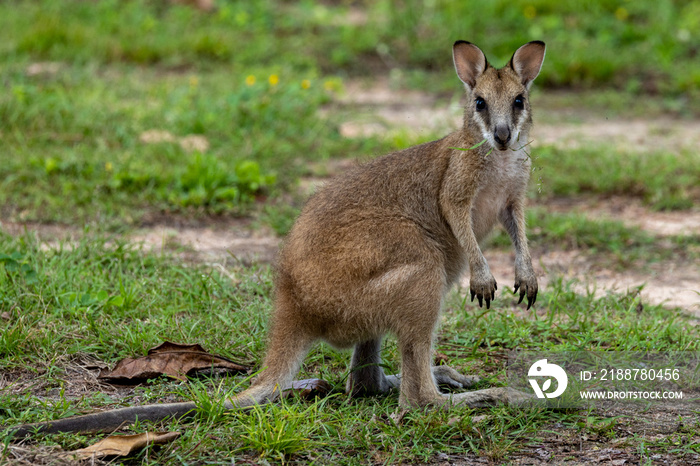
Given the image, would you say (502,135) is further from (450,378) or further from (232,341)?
(232,341)

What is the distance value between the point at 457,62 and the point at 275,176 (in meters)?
2.59

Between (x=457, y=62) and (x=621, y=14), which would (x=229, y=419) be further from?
(x=621, y=14)

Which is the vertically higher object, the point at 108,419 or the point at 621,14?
the point at 621,14

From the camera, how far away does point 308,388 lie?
348 cm

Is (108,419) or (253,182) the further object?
(253,182)

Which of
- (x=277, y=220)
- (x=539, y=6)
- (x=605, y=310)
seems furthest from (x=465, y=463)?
(x=539, y=6)

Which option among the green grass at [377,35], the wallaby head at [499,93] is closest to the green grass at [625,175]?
the green grass at [377,35]

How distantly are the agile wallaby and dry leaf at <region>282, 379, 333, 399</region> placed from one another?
56 millimetres

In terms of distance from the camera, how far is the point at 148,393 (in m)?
3.45

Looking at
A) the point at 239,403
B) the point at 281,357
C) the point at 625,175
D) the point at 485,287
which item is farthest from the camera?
the point at 625,175

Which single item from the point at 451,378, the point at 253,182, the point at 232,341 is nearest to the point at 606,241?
the point at 451,378

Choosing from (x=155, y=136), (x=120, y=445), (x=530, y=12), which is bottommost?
(x=120, y=445)

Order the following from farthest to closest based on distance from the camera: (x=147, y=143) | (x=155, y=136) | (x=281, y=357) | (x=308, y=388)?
(x=155, y=136), (x=147, y=143), (x=308, y=388), (x=281, y=357)

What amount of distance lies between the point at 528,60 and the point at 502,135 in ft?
1.71
